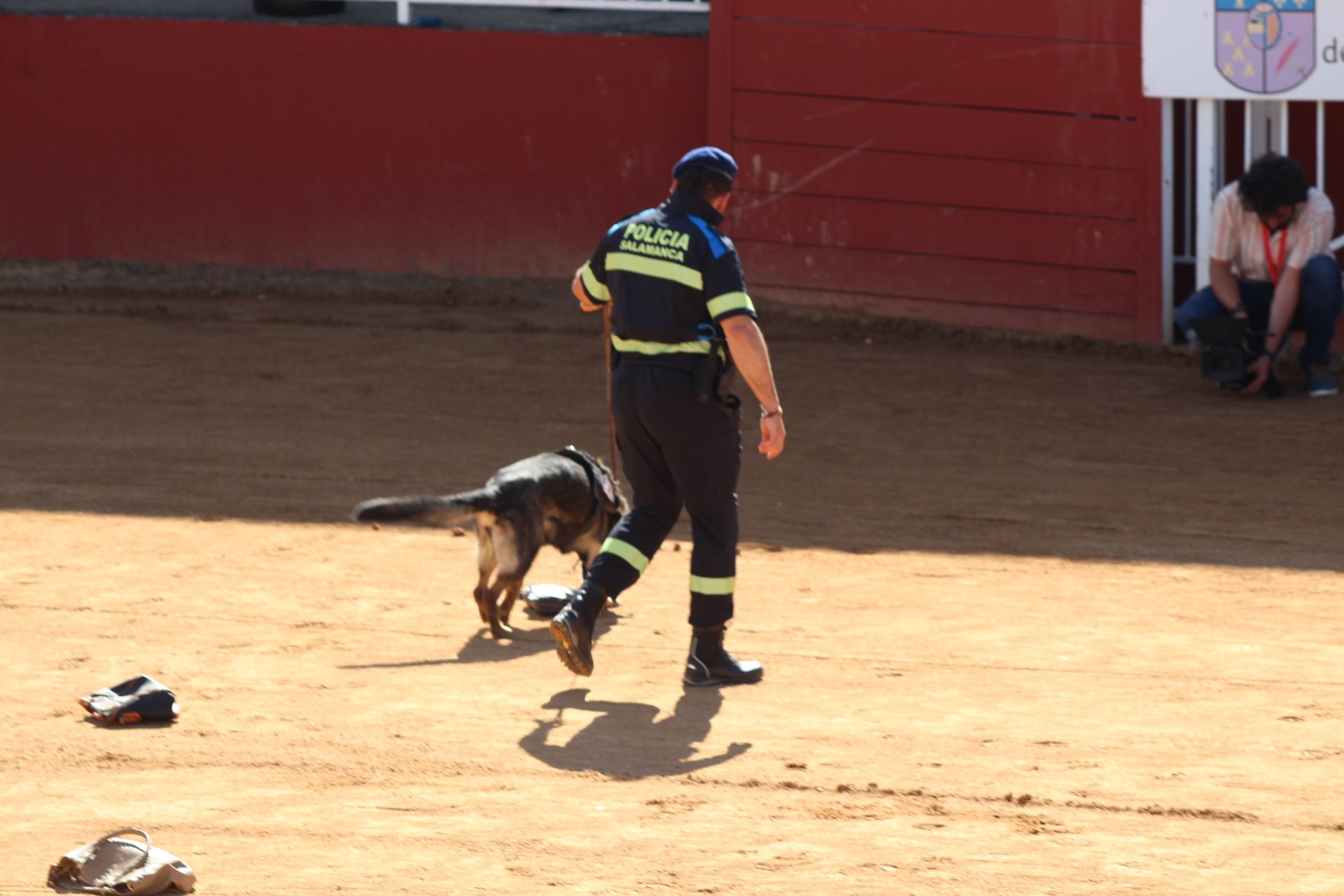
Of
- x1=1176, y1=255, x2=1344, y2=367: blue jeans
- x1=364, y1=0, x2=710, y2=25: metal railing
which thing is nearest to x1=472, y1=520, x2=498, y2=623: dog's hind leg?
x1=1176, y1=255, x2=1344, y2=367: blue jeans

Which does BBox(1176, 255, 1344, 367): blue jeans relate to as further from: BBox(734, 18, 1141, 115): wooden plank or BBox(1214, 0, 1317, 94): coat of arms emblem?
BBox(734, 18, 1141, 115): wooden plank

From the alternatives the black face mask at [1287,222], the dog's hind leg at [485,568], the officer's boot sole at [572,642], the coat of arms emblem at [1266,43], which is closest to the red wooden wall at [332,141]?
the coat of arms emblem at [1266,43]

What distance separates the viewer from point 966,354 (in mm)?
11656

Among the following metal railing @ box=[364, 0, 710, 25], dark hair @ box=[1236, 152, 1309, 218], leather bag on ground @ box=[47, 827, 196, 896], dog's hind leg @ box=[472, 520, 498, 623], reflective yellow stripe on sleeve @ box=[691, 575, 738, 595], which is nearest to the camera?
leather bag on ground @ box=[47, 827, 196, 896]

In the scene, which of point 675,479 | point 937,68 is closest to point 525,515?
point 675,479

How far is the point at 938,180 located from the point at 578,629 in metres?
6.88

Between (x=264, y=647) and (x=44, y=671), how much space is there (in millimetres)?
746

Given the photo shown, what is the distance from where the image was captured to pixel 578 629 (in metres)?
5.89

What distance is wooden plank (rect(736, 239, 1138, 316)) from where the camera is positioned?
461 inches

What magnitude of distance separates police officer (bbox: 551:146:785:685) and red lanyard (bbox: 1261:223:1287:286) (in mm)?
5305

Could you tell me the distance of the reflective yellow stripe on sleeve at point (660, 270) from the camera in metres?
5.77

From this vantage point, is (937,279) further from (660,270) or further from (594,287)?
(660,270)

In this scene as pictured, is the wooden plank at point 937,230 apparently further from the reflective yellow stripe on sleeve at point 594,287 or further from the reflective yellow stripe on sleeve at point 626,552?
the reflective yellow stripe on sleeve at point 626,552

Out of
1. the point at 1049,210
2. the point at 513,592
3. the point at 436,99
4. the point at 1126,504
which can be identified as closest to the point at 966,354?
the point at 1049,210
